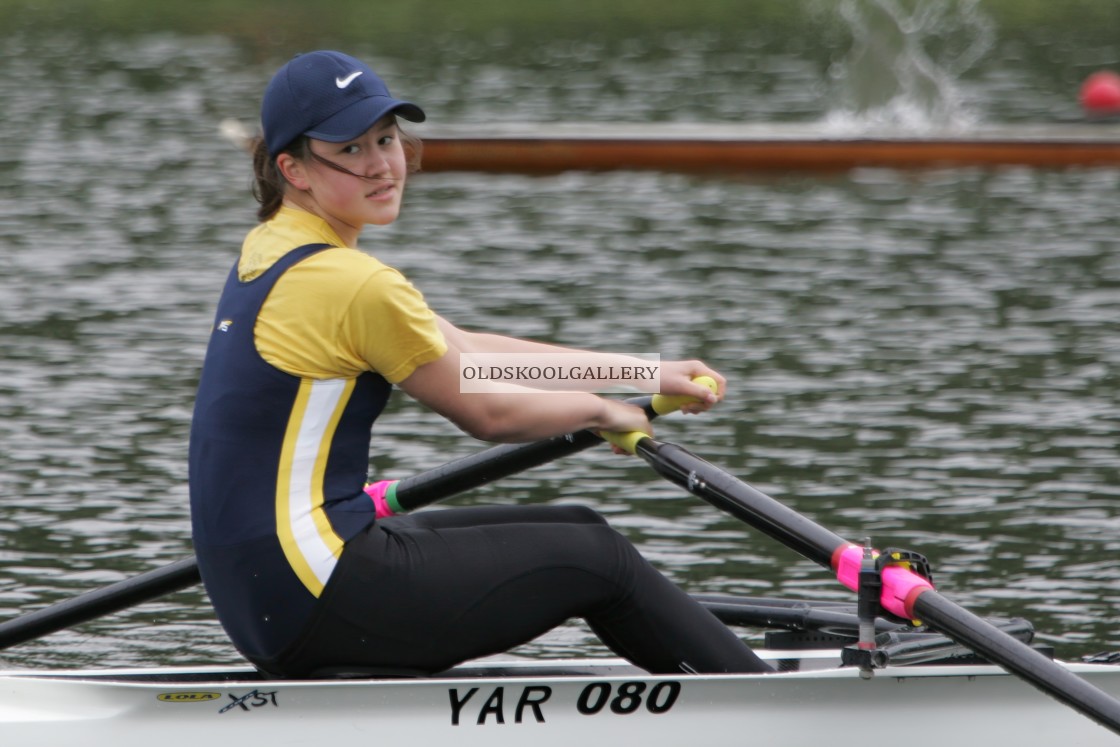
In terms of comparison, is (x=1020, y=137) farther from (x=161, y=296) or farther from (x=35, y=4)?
(x=35, y=4)

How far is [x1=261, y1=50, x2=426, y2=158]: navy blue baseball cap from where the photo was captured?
414 cm

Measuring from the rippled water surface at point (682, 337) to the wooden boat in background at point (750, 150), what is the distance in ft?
0.51

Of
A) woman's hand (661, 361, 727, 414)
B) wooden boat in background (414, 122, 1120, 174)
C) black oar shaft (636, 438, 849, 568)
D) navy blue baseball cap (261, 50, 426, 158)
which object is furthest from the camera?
wooden boat in background (414, 122, 1120, 174)

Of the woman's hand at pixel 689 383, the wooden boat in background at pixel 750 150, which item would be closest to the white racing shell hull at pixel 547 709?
the woman's hand at pixel 689 383

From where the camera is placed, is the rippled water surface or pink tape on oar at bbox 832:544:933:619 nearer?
pink tape on oar at bbox 832:544:933:619

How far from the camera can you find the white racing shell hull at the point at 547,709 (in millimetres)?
4336

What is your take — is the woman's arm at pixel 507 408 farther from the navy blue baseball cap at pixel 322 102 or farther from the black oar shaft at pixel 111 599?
the black oar shaft at pixel 111 599

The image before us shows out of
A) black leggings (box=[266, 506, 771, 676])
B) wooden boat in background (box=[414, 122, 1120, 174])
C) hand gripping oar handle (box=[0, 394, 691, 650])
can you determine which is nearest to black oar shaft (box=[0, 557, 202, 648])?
hand gripping oar handle (box=[0, 394, 691, 650])

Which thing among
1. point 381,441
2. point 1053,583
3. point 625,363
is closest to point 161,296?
point 381,441

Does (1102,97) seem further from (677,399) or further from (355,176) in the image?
(355,176)

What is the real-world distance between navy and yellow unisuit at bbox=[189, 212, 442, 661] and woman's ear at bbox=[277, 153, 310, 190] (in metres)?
0.08

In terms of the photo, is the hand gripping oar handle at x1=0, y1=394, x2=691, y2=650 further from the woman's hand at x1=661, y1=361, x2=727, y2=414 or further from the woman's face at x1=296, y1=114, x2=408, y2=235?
the woman's face at x1=296, y1=114, x2=408, y2=235

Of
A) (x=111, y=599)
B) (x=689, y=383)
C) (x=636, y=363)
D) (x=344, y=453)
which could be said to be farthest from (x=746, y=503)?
(x=111, y=599)

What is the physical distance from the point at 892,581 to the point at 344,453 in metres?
1.39
